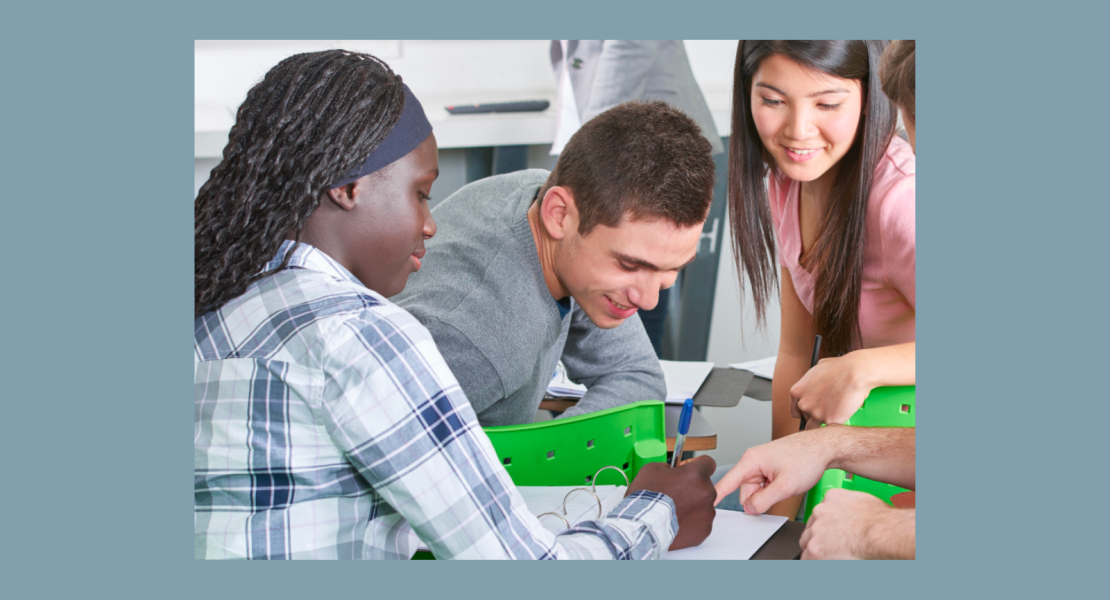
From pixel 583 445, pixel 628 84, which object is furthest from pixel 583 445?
pixel 628 84

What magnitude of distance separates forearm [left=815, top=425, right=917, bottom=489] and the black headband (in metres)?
0.74

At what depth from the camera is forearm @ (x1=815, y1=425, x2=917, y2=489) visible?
114 cm

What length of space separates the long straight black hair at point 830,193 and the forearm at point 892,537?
0.28m

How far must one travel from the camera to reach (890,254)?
3.96ft

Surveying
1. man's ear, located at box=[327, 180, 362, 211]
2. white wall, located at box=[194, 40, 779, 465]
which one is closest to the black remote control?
white wall, located at box=[194, 40, 779, 465]

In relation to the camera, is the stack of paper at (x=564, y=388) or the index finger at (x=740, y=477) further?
the stack of paper at (x=564, y=388)

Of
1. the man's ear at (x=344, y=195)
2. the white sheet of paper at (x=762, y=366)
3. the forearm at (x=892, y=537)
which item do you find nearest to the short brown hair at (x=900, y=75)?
the white sheet of paper at (x=762, y=366)

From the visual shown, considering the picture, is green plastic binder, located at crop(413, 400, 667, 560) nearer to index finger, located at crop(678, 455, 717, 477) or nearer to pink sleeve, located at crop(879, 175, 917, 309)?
index finger, located at crop(678, 455, 717, 477)

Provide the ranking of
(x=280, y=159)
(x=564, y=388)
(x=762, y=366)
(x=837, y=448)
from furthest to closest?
1. (x=564, y=388)
2. (x=762, y=366)
3. (x=837, y=448)
4. (x=280, y=159)

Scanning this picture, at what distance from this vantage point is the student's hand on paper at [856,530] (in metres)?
1.06

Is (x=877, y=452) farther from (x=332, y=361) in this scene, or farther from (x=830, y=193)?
(x=332, y=361)

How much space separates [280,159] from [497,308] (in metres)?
0.53

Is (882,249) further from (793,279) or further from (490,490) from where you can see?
(490,490)

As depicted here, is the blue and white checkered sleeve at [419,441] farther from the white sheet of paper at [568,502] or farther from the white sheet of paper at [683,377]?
the white sheet of paper at [683,377]
